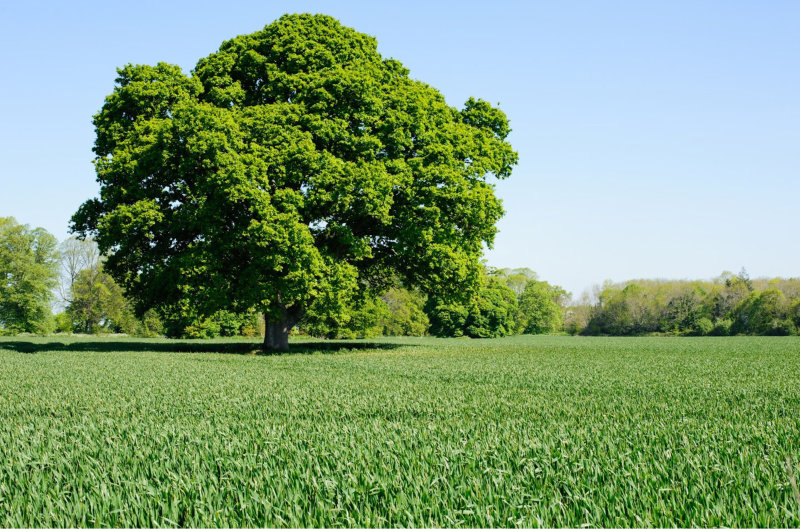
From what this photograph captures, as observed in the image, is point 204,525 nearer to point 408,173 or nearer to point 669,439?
point 669,439

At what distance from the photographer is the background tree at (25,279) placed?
60750 millimetres

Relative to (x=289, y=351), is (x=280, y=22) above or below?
above

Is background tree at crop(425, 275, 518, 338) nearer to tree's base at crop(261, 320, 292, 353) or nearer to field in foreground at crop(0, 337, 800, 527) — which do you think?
tree's base at crop(261, 320, 292, 353)

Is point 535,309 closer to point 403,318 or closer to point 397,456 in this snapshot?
point 403,318

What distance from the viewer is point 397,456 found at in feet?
21.2

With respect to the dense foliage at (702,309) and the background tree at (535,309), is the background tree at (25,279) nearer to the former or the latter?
the background tree at (535,309)

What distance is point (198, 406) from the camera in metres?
10.9

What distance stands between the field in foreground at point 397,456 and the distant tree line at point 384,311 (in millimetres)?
18659

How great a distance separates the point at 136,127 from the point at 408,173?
13206mm

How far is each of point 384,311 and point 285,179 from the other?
40.0 ft

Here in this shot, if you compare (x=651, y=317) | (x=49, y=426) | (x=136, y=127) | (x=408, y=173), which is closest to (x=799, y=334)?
(x=651, y=317)

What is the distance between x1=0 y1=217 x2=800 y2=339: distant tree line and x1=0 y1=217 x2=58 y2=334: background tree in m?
0.10

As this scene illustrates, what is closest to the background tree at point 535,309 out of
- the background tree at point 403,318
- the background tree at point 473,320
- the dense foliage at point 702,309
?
the dense foliage at point 702,309

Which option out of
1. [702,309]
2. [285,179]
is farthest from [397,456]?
[702,309]
